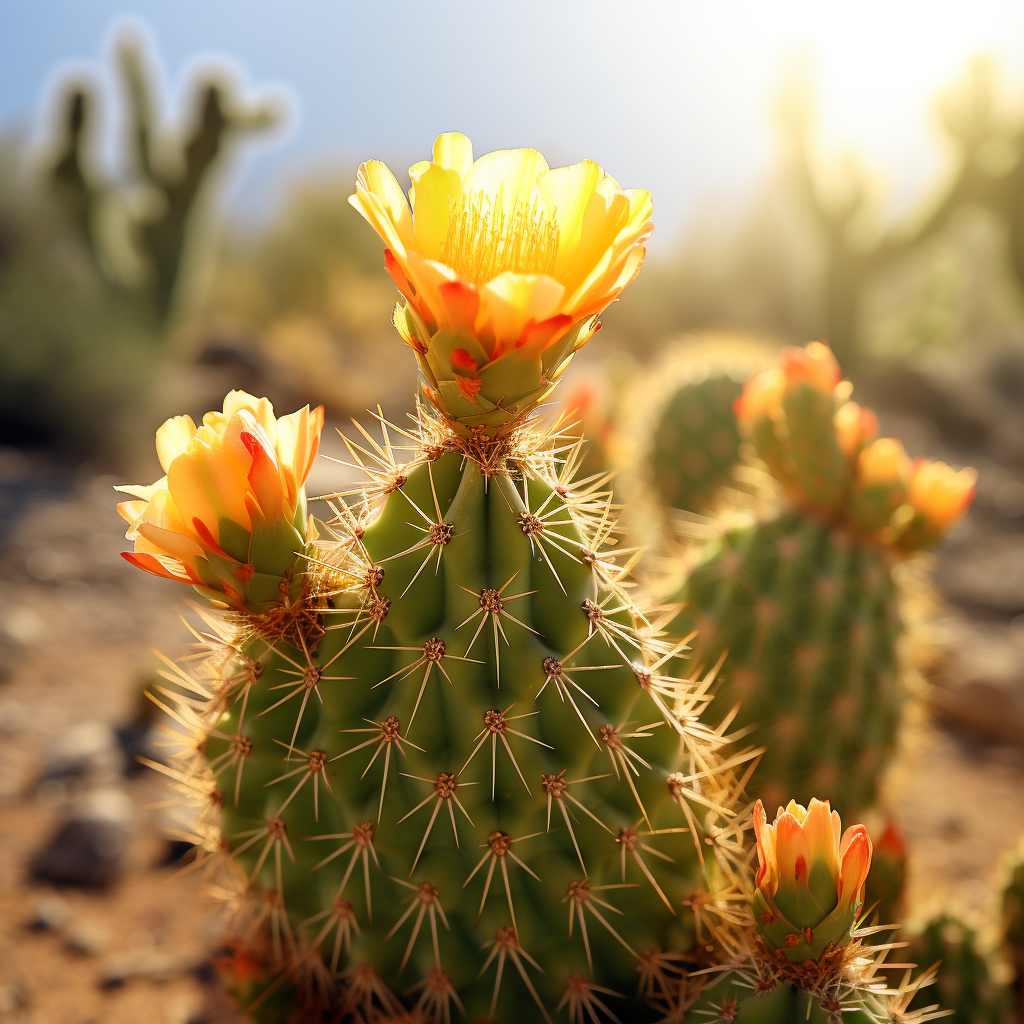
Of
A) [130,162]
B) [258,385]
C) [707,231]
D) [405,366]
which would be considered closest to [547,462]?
[258,385]

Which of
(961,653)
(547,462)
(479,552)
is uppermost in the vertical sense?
(547,462)

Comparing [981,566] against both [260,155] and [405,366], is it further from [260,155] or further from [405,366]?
[260,155]

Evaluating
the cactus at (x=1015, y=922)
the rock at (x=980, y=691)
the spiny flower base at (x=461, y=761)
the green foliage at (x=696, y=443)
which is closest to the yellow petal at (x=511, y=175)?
the spiny flower base at (x=461, y=761)

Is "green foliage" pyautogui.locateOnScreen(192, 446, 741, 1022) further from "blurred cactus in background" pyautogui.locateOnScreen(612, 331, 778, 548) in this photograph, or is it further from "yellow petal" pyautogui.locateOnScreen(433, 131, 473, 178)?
"blurred cactus in background" pyautogui.locateOnScreen(612, 331, 778, 548)

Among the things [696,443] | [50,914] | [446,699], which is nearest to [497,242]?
[446,699]

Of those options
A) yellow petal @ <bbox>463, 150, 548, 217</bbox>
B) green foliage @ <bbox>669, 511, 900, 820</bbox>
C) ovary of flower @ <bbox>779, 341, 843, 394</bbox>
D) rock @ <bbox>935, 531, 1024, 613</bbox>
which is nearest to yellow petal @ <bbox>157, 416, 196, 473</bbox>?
yellow petal @ <bbox>463, 150, 548, 217</bbox>

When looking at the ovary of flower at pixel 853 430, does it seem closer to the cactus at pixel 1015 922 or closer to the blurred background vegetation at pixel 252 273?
the cactus at pixel 1015 922
